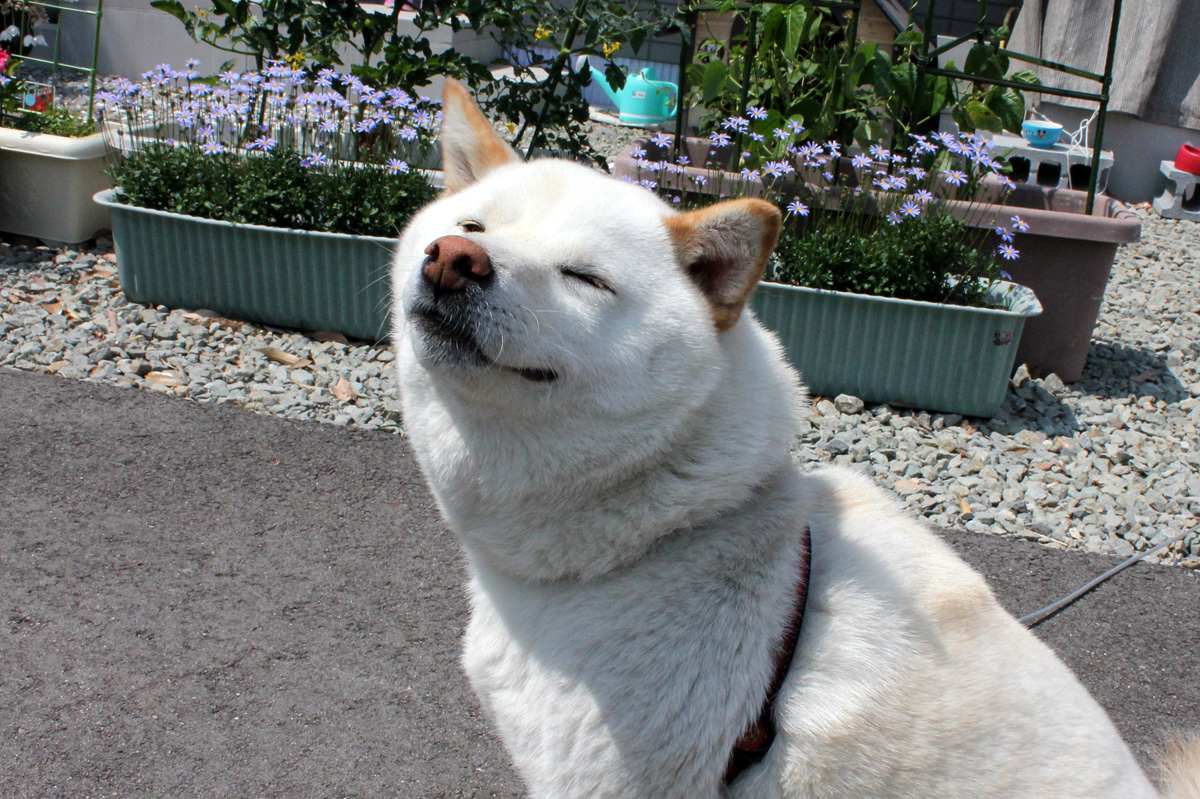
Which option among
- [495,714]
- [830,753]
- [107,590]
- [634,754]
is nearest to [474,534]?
[495,714]

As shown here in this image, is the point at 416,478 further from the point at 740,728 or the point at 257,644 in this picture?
the point at 740,728

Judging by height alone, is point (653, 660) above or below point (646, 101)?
below

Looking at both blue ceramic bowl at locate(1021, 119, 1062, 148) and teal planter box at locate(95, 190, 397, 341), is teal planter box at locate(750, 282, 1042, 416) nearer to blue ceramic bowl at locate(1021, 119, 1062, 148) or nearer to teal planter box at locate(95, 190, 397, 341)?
teal planter box at locate(95, 190, 397, 341)

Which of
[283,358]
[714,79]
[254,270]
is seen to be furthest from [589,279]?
[714,79]

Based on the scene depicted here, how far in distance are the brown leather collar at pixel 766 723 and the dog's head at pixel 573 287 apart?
0.47m

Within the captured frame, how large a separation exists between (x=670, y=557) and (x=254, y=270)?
3.80 metres

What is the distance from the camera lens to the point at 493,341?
1.51 m

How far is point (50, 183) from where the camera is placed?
5445mm

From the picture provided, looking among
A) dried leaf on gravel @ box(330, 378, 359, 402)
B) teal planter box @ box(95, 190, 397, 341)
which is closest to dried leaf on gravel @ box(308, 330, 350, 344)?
teal planter box @ box(95, 190, 397, 341)

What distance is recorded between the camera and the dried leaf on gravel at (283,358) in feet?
15.1

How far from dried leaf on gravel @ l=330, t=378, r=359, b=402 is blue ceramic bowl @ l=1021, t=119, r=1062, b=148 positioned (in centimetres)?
637

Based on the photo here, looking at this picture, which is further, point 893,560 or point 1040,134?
point 1040,134

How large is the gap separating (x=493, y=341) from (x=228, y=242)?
12.3 feet

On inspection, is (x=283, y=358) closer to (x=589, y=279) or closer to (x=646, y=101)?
(x=589, y=279)
